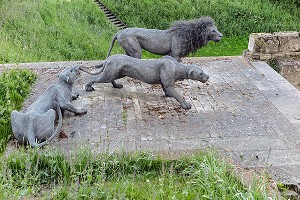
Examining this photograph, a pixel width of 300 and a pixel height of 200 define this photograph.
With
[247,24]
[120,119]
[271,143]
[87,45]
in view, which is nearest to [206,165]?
[271,143]

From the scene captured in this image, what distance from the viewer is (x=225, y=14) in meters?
18.8

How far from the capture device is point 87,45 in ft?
48.1

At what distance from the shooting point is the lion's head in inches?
318

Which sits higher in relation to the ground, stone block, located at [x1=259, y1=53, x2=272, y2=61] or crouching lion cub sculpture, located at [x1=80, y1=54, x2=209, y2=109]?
crouching lion cub sculpture, located at [x1=80, y1=54, x2=209, y2=109]

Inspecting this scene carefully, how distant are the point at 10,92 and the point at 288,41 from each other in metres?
6.35

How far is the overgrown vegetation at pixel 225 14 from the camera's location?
18250 mm

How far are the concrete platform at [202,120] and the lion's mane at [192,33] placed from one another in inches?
33.1

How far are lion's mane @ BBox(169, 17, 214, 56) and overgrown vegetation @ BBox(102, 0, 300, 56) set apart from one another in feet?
30.1

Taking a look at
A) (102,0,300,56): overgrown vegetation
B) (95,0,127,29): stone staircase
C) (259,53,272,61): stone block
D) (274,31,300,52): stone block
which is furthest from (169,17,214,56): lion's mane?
(95,0,127,29): stone staircase

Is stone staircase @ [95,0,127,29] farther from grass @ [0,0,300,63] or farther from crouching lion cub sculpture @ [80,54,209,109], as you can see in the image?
crouching lion cub sculpture @ [80,54,209,109]

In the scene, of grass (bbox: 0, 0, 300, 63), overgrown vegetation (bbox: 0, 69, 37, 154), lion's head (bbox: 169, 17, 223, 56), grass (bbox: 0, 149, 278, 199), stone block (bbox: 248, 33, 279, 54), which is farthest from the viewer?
grass (bbox: 0, 0, 300, 63)

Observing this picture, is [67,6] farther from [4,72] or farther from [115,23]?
[4,72]

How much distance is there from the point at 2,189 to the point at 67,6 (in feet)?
48.4

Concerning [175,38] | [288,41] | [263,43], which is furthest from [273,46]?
[175,38]
